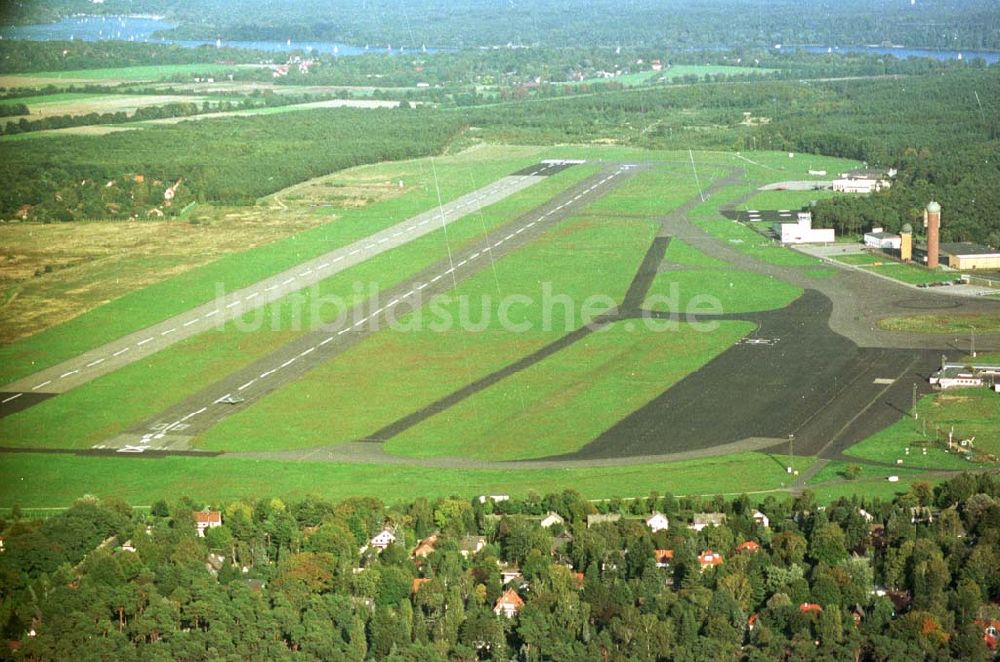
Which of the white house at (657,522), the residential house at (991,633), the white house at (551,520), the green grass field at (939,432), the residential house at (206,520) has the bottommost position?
the green grass field at (939,432)

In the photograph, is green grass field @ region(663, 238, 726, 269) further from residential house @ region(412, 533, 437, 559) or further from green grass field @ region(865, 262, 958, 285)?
residential house @ region(412, 533, 437, 559)

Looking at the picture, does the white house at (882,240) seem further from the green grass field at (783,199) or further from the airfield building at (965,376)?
the airfield building at (965,376)

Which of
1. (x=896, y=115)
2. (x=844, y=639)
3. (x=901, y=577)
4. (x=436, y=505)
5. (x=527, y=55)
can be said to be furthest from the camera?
(x=527, y=55)

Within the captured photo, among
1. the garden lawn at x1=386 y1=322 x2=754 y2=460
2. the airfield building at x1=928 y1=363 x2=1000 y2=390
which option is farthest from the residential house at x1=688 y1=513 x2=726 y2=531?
the airfield building at x1=928 y1=363 x2=1000 y2=390

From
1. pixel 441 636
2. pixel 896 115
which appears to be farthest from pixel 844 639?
pixel 896 115

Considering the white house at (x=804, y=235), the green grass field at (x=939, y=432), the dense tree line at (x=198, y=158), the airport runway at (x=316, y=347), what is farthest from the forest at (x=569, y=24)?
the green grass field at (x=939, y=432)

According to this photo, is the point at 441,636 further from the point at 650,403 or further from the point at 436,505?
the point at 650,403

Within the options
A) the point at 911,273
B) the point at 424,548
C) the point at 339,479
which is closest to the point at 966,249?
the point at 911,273
